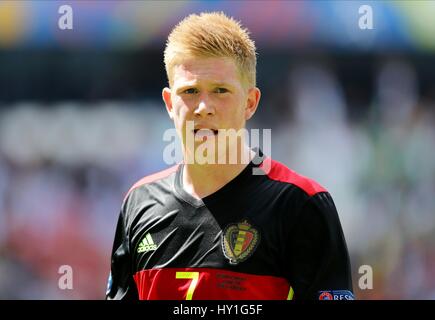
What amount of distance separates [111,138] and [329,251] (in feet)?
10.1

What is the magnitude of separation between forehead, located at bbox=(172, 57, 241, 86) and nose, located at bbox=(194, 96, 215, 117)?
0.22 ft

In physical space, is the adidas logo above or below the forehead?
below

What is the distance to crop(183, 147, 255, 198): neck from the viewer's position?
233 centimetres

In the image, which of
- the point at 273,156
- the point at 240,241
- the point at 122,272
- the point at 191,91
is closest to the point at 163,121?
the point at 273,156

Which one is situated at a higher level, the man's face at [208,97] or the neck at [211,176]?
the man's face at [208,97]

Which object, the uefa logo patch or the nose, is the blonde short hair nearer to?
the nose

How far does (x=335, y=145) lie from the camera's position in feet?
16.1

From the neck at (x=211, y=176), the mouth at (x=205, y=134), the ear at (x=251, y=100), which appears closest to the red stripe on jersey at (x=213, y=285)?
the neck at (x=211, y=176)

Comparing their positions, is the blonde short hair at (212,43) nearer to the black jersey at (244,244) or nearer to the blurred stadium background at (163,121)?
the black jersey at (244,244)

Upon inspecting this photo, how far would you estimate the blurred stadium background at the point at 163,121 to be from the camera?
4.86 meters

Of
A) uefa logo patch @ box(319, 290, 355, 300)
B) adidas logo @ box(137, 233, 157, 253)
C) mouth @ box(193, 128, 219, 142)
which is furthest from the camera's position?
adidas logo @ box(137, 233, 157, 253)

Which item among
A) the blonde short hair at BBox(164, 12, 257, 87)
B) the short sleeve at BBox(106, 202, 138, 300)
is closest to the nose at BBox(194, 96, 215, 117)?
the blonde short hair at BBox(164, 12, 257, 87)

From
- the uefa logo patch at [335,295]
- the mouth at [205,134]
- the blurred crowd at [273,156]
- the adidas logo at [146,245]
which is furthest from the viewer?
the blurred crowd at [273,156]

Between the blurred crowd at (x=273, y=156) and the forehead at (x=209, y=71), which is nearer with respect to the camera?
the forehead at (x=209, y=71)
